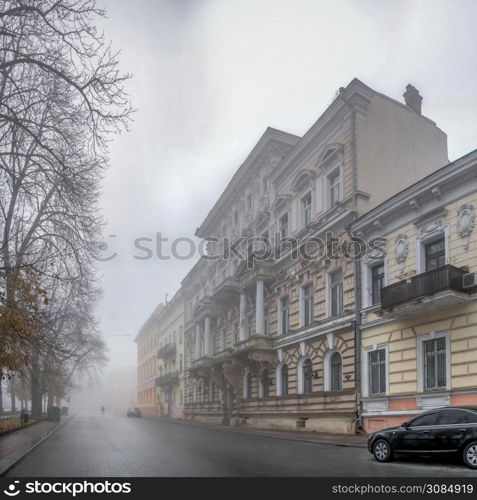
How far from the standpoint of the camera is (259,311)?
110 feet

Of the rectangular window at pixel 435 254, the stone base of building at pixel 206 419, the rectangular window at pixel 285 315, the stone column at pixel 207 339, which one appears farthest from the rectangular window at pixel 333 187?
the stone column at pixel 207 339

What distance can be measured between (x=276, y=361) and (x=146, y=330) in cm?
5692

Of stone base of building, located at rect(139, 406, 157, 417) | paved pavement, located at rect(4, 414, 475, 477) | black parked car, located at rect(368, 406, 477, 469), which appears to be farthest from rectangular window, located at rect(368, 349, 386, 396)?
stone base of building, located at rect(139, 406, 157, 417)

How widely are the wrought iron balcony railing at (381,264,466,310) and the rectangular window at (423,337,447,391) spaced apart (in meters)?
1.70

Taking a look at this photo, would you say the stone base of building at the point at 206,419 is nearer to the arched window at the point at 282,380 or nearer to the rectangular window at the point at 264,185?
the arched window at the point at 282,380

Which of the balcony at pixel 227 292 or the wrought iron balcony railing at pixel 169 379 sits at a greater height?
the balcony at pixel 227 292

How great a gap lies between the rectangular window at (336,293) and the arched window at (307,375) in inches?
135

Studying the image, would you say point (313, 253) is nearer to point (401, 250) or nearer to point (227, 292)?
point (401, 250)

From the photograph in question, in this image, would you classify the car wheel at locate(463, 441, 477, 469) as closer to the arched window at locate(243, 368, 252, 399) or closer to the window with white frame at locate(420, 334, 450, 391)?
the window with white frame at locate(420, 334, 450, 391)

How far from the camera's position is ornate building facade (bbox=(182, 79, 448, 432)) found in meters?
25.8

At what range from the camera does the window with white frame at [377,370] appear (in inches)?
891

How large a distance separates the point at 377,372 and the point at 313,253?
7.42 m

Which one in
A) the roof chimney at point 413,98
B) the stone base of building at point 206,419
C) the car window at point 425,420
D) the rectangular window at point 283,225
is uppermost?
the roof chimney at point 413,98
